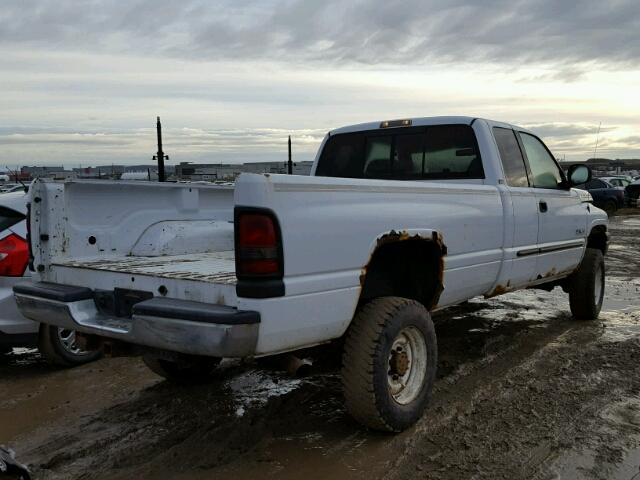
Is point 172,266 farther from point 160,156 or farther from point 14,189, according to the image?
point 160,156

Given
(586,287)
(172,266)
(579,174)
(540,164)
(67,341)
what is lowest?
(67,341)

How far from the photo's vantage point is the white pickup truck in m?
2.99

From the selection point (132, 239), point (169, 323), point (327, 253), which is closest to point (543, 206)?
point (327, 253)

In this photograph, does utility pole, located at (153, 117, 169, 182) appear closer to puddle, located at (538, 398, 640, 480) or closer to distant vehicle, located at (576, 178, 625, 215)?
distant vehicle, located at (576, 178, 625, 215)

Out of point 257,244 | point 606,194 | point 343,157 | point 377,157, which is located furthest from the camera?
point 606,194

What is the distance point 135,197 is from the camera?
174 inches

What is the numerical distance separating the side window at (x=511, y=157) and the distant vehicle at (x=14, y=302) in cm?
408

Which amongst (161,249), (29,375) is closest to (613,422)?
(161,249)

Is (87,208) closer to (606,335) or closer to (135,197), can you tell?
(135,197)

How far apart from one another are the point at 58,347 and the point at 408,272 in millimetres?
3105

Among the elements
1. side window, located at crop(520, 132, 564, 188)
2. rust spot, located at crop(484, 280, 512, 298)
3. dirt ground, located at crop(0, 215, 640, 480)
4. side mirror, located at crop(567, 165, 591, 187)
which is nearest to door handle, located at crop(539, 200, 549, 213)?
side window, located at crop(520, 132, 564, 188)

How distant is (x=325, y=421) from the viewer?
4070 mm

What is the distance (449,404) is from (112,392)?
2.59 meters

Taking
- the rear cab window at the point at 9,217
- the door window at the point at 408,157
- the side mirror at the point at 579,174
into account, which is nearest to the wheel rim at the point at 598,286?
the side mirror at the point at 579,174
